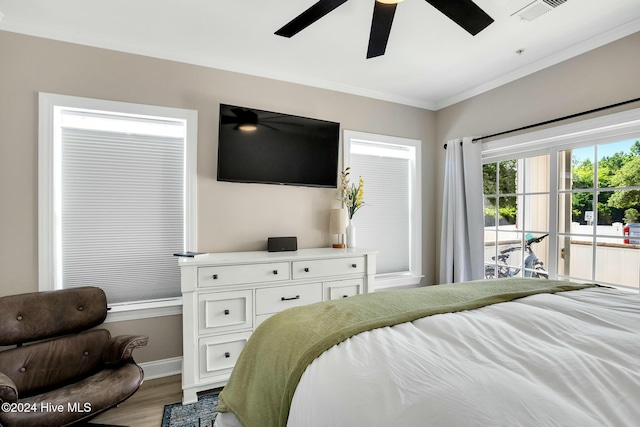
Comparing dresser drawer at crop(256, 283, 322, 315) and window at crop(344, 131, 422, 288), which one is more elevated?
window at crop(344, 131, 422, 288)

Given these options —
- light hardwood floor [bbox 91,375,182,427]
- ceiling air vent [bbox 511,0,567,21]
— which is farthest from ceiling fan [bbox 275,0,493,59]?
light hardwood floor [bbox 91,375,182,427]

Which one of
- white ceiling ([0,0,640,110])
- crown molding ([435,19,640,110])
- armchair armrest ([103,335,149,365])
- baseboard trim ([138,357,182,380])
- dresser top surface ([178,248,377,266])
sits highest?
white ceiling ([0,0,640,110])

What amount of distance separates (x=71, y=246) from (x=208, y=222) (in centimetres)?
100

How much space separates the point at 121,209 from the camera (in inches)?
101

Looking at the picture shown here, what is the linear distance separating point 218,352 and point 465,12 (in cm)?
266

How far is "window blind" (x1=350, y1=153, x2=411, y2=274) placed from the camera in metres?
3.58

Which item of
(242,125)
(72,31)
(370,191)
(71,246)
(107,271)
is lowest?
(107,271)

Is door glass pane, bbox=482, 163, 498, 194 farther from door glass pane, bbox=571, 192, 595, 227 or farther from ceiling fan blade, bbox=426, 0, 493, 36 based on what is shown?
ceiling fan blade, bbox=426, 0, 493, 36

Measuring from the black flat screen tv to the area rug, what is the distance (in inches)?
66.7

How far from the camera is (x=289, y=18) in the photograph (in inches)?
87.7

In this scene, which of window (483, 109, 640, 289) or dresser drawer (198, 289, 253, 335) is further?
window (483, 109, 640, 289)

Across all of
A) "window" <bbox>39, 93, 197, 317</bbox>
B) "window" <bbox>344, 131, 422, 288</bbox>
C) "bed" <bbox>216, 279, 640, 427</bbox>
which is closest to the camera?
"bed" <bbox>216, 279, 640, 427</bbox>

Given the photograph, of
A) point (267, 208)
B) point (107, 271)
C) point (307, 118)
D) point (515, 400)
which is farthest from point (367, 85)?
point (515, 400)

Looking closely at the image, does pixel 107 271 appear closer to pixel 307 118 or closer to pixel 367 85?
pixel 307 118
